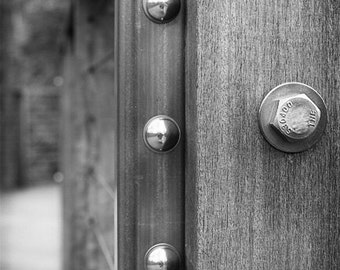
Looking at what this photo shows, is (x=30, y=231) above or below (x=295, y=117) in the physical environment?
below

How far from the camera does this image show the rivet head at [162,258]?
53 cm

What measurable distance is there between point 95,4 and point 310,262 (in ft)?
4.95

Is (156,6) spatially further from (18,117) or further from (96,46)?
(18,117)

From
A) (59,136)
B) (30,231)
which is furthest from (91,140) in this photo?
(30,231)

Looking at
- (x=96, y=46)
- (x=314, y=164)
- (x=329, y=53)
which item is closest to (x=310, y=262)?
(x=314, y=164)

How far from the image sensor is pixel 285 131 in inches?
19.0

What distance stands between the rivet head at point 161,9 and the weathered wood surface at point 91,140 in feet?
3.18

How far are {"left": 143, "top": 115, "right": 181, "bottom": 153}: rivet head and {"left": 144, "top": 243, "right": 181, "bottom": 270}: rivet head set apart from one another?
98 mm

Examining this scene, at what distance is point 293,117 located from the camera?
19.1 inches

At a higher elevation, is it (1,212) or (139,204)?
(139,204)

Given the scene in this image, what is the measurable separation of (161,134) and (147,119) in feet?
0.08

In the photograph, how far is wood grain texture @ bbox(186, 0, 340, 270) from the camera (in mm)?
494

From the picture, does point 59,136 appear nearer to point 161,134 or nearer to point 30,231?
point 30,231

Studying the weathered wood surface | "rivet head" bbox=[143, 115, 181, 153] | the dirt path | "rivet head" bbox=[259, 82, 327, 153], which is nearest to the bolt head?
"rivet head" bbox=[259, 82, 327, 153]
